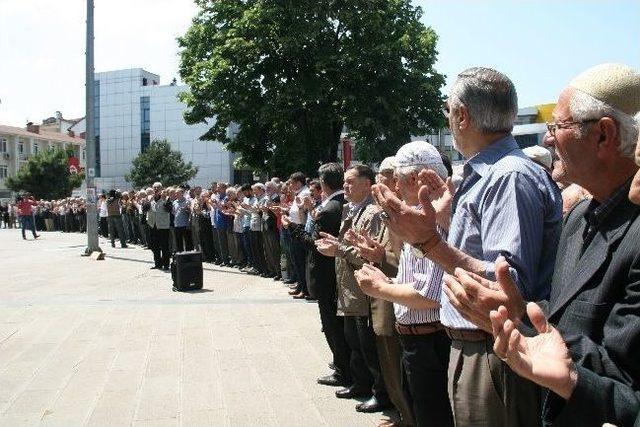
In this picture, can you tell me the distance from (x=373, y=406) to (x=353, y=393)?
0.45 meters

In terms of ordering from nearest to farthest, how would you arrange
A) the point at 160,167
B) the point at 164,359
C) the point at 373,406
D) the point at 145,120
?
1. the point at 373,406
2. the point at 164,359
3. the point at 160,167
4. the point at 145,120

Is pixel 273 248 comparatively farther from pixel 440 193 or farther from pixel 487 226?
pixel 487 226

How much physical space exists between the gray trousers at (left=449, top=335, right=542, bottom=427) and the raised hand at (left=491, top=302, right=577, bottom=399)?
861mm

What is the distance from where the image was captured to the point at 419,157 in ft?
11.8

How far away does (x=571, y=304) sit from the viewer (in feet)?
6.27

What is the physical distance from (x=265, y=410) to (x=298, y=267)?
580cm

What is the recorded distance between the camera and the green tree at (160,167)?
228 feet

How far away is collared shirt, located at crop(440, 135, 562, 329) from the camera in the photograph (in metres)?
2.37

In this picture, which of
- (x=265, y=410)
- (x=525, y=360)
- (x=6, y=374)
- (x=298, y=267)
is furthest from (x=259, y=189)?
(x=525, y=360)

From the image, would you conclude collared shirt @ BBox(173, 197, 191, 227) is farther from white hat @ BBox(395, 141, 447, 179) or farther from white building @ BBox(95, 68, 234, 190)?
white building @ BBox(95, 68, 234, 190)

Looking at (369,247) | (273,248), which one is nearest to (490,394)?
(369,247)

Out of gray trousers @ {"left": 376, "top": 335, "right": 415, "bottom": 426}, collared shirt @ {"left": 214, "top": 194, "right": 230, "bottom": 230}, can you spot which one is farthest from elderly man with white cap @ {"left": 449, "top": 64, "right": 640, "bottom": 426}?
collared shirt @ {"left": 214, "top": 194, "right": 230, "bottom": 230}

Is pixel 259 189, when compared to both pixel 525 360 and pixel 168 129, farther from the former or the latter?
pixel 168 129

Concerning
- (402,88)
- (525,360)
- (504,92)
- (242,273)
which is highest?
(402,88)
